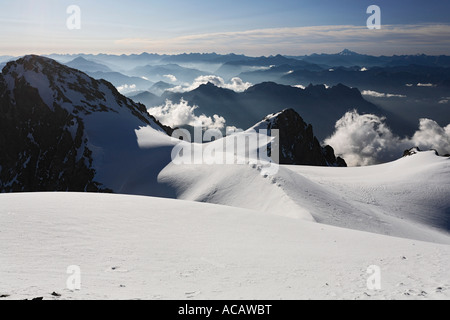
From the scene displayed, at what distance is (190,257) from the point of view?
10.1 metres

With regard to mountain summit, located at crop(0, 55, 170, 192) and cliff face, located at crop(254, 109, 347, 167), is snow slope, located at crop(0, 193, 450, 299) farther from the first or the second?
cliff face, located at crop(254, 109, 347, 167)

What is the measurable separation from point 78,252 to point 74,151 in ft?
249

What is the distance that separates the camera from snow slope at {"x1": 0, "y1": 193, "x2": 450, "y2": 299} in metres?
7.52

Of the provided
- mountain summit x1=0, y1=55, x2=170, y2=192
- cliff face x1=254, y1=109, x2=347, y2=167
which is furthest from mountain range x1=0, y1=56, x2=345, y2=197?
cliff face x1=254, y1=109, x2=347, y2=167

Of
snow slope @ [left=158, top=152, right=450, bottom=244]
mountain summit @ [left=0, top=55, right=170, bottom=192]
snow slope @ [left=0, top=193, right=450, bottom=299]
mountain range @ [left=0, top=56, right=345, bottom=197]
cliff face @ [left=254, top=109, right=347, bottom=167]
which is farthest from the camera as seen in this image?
cliff face @ [left=254, top=109, right=347, bottom=167]

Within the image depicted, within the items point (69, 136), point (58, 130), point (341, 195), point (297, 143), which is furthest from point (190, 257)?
point (297, 143)

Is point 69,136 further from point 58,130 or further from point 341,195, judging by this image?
point 341,195

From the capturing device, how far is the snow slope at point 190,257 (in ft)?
24.7

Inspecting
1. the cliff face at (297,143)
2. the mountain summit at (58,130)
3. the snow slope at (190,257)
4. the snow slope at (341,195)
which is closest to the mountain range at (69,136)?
the mountain summit at (58,130)

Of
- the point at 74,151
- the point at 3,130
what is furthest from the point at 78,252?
the point at 3,130

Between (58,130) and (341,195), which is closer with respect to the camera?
(341,195)

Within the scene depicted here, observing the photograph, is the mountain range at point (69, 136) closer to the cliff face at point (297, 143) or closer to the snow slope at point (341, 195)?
the snow slope at point (341, 195)

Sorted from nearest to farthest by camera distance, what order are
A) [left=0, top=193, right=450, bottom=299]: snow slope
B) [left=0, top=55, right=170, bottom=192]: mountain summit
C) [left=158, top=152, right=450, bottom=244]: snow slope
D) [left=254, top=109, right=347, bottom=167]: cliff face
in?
[left=0, top=193, right=450, bottom=299]: snow slope < [left=158, top=152, right=450, bottom=244]: snow slope < [left=0, top=55, right=170, bottom=192]: mountain summit < [left=254, top=109, right=347, bottom=167]: cliff face

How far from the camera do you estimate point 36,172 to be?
79000 mm
